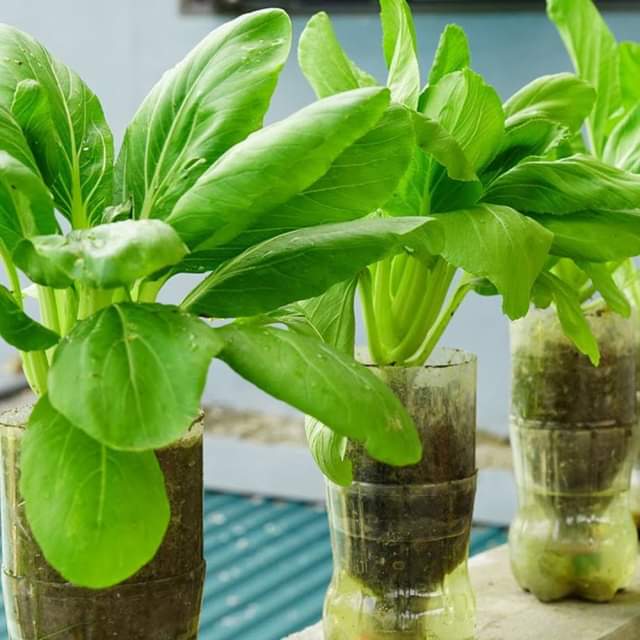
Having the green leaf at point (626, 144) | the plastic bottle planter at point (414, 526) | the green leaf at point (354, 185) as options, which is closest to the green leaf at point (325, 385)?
the green leaf at point (354, 185)

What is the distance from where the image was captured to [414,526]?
1.00m

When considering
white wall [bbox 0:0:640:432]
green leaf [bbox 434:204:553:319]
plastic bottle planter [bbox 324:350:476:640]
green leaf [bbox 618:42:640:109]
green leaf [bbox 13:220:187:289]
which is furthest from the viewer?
white wall [bbox 0:0:640:432]

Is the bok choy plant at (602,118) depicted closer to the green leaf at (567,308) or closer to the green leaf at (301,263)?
the green leaf at (567,308)

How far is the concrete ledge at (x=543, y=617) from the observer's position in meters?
1.18

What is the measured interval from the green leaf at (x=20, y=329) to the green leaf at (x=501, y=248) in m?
0.28

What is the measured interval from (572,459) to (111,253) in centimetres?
74

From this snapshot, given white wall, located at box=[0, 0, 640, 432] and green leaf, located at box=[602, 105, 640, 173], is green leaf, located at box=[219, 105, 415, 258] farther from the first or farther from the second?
white wall, located at box=[0, 0, 640, 432]

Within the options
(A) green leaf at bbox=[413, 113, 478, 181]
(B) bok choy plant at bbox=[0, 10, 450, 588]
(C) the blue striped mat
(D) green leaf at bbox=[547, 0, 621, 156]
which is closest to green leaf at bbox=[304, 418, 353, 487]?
(B) bok choy plant at bbox=[0, 10, 450, 588]

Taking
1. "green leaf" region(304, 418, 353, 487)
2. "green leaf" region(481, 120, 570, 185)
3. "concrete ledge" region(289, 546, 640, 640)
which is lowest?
"concrete ledge" region(289, 546, 640, 640)

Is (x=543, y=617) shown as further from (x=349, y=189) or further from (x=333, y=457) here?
(x=349, y=189)

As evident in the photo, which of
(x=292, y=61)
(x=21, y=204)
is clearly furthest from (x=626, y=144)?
(x=292, y=61)

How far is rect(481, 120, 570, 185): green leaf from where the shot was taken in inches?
40.2

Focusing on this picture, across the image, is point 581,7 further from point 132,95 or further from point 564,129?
point 132,95

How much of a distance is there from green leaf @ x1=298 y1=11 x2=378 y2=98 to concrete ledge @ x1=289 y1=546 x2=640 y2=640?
1.64 ft
